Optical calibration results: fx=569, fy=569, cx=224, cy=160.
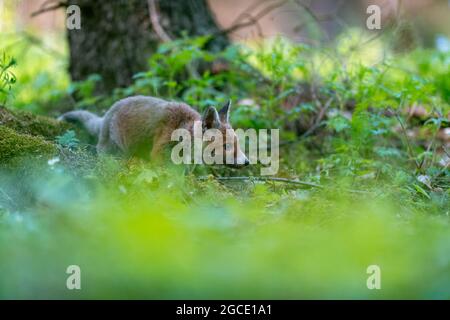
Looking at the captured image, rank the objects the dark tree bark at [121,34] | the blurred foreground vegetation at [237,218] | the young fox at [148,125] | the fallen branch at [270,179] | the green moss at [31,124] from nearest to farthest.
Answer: the blurred foreground vegetation at [237,218] < the fallen branch at [270,179] < the green moss at [31,124] < the young fox at [148,125] < the dark tree bark at [121,34]

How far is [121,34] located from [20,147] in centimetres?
459

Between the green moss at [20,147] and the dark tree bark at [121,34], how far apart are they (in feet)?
13.5

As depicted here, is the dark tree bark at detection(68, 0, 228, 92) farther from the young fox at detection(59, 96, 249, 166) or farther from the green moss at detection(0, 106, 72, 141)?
the green moss at detection(0, 106, 72, 141)

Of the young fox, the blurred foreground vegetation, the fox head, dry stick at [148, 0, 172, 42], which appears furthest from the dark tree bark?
the fox head

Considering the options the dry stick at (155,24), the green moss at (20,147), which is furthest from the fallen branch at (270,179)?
the dry stick at (155,24)

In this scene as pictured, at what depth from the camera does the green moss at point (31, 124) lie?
6.37 meters

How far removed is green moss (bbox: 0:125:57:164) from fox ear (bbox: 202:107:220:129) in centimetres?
184

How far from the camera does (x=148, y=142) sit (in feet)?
23.1

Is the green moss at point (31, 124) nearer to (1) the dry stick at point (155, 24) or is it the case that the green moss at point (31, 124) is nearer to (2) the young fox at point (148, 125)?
(2) the young fox at point (148, 125)

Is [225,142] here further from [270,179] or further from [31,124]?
[31,124]

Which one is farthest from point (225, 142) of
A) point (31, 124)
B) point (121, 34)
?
point (121, 34)

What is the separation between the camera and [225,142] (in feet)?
21.9
